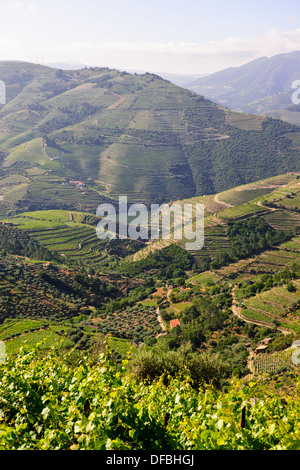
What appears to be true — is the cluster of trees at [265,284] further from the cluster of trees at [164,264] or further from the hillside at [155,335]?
the cluster of trees at [164,264]

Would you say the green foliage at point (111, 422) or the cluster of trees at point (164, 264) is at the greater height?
the green foliage at point (111, 422)

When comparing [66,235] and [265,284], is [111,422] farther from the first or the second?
[66,235]

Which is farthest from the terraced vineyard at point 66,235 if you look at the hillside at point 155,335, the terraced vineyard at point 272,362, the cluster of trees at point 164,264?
the terraced vineyard at point 272,362

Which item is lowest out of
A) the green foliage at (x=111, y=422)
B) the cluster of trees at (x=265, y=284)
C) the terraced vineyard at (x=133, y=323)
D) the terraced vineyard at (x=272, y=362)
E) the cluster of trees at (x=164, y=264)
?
the cluster of trees at (x=164, y=264)

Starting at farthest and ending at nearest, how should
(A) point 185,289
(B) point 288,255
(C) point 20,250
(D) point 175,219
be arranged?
(D) point 175,219, (C) point 20,250, (B) point 288,255, (A) point 185,289

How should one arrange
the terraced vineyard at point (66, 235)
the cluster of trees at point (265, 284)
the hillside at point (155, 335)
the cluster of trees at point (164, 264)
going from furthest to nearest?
the terraced vineyard at point (66, 235) < the cluster of trees at point (164, 264) < the cluster of trees at point (265, 284) < the hillside at point (155, 335)

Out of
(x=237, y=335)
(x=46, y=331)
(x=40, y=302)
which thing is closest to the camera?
(x=237, y=335)

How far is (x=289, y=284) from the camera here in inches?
1843

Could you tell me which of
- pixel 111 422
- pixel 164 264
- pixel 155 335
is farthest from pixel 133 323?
pixel 111 422

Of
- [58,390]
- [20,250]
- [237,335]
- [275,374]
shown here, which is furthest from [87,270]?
[58,390]

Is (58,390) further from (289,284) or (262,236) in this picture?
(262,236)

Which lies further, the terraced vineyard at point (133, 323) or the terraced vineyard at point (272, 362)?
the terraced vineyard at point (133, 323)

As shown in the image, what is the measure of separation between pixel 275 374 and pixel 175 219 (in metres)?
101

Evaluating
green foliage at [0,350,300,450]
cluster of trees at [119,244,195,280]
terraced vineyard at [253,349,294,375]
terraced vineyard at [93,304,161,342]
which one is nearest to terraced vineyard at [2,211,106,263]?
cluster of trees at [119,244,195,280]
